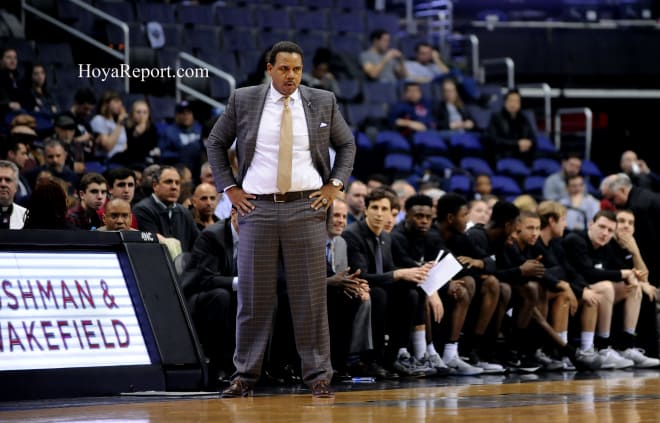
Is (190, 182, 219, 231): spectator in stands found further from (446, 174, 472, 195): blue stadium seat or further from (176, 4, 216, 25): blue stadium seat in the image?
(176, 4, 216, 25): blue stadium seat

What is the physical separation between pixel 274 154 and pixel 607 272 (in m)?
4.65

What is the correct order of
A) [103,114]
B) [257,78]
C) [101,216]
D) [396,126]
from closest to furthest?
[101,216] → [103,114] → [257,78] → [396,126]

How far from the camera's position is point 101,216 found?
796cm

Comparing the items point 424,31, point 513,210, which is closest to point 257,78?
point 513,210

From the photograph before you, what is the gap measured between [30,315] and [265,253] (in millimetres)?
1199

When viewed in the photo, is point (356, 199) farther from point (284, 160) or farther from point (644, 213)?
point (284, 160)

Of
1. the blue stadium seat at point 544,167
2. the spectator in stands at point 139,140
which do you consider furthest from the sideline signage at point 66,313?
the blue stadium seat at point 544,167

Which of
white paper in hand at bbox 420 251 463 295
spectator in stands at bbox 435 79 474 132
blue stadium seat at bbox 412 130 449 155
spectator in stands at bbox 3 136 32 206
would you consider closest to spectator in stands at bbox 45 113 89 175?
spectator in stands at bbox 3 136 32 206

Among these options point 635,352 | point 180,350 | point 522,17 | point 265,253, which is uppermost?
point 522,17

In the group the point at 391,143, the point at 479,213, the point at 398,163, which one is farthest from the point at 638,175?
the point at 479,213

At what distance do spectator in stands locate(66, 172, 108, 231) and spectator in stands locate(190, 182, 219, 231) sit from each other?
0.73m

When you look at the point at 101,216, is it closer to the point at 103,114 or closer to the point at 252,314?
the point at 252,314

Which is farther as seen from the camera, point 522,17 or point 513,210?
point 522,17

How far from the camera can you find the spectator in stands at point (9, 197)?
725 centimetres
